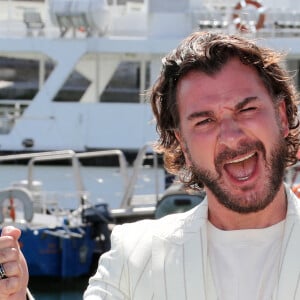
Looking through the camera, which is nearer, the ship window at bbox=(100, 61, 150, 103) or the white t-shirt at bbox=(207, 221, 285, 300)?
the white t-shirt at bbox=(207, 221, 285, 300)

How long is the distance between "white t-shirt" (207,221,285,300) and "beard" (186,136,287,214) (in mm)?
48

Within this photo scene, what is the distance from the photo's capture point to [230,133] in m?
1.40

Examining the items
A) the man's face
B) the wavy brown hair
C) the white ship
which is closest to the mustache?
the man's face

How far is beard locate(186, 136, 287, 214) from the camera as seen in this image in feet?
4.57

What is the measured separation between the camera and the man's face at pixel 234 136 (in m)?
1.40

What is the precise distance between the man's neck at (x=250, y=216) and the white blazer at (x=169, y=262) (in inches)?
0.7

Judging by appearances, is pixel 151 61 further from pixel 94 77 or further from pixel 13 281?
pixel 13 281

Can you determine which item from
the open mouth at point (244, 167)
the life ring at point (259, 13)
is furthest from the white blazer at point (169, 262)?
the life ring at point (259, 13)

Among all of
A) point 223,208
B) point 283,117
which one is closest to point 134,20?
point 283,117

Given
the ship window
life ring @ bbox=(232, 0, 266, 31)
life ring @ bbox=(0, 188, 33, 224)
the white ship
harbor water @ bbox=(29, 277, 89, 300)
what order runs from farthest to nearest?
1. the ship window
2. life ring @ bbox=(232, 0, 266, 31)
3. the white ship
4. harbor water @ bbox=(29, 277, 89, 300)
5. life ring @ bbox=(0, 188, 33, 224)

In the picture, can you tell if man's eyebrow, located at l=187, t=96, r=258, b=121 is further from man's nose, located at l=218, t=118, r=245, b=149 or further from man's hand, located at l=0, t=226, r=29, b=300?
man's hand, located at l=0, t=226, r=29, b=300

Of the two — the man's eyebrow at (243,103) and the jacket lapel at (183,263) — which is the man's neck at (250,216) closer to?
the jacket lapel at (183,263)

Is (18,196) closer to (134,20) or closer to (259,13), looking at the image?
(259,13)

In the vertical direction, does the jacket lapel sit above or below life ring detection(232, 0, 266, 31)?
above
